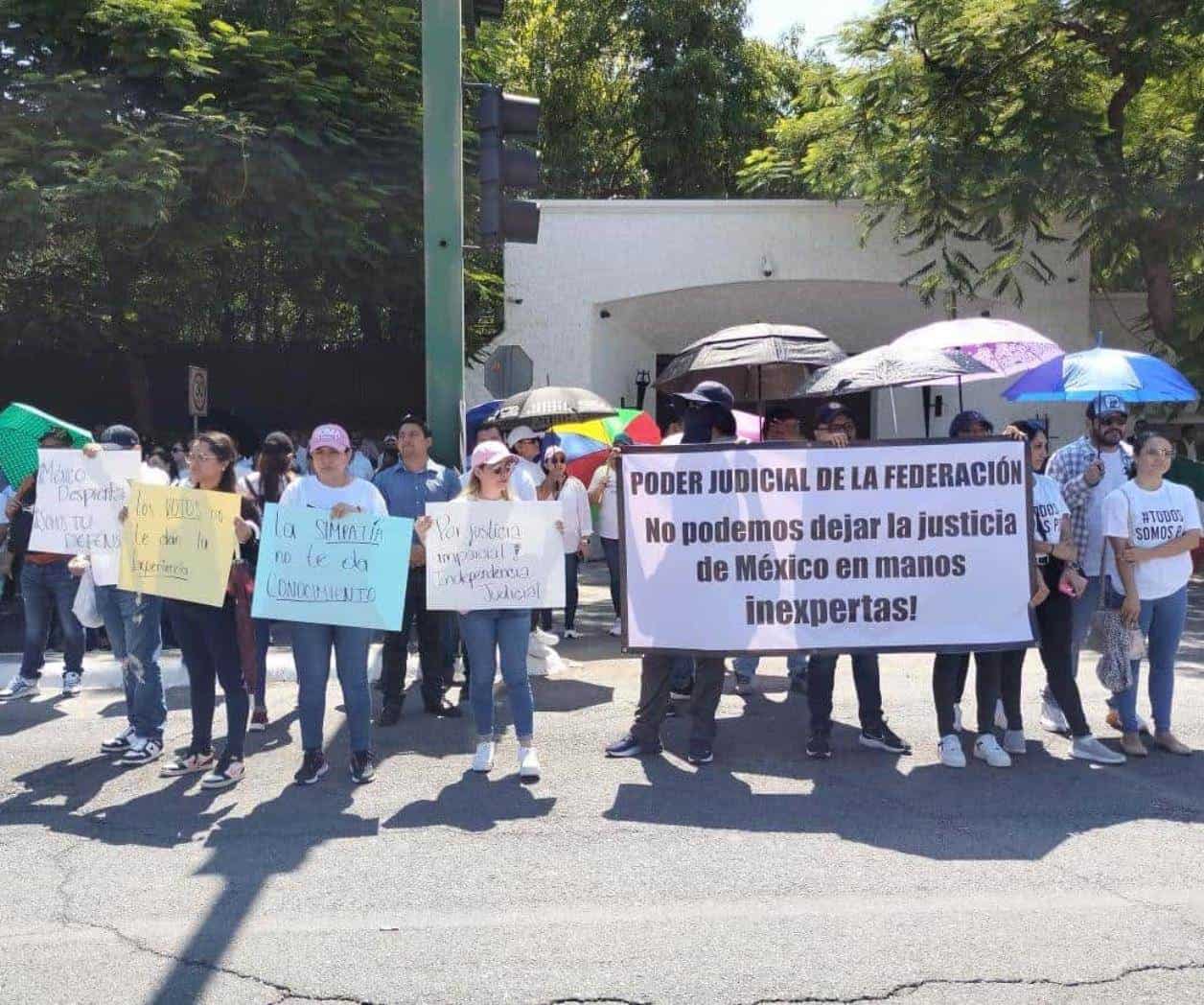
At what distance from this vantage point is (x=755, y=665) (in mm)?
8461

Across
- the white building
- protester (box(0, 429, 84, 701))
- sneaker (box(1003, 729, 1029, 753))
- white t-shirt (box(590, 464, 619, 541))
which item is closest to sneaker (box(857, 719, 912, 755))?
sneaker (box(1003, 729, 1029, 753))

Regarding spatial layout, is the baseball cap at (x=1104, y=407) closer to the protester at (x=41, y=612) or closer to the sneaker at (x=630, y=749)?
the sneaker at (x=630, y=749)

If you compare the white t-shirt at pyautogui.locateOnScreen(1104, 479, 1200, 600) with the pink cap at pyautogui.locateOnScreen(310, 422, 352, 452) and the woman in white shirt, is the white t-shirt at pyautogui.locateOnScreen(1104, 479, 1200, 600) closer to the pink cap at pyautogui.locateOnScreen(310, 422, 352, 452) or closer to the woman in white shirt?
the woman in white shirt

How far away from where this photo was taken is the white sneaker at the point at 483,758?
21.7 ft

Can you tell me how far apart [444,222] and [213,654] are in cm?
363

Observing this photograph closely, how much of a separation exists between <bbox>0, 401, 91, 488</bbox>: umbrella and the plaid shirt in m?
5.93

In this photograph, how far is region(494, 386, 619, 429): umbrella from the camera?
10859mm

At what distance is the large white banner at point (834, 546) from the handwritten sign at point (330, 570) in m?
1.30

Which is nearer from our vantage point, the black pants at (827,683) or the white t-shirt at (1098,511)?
the black pants at (827,683)

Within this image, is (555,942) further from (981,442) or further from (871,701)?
(981,442)

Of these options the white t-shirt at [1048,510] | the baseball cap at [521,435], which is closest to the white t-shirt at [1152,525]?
the white t-shirt at [1048,510]

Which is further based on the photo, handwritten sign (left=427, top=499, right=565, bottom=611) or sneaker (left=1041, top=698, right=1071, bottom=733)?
sneaker (left=1041, top=698, right=1071, bottom=733)

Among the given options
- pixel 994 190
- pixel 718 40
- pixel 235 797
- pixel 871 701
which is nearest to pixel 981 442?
pixel 871 701

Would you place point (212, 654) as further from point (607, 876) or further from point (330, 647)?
point (607, 876)
